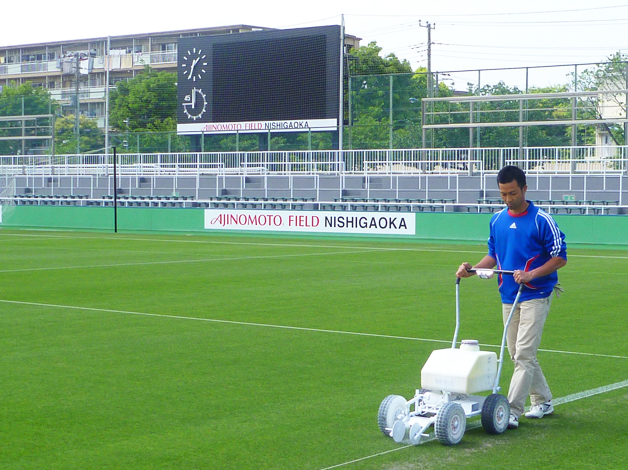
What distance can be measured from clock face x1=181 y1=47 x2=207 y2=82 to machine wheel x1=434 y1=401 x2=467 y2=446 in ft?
141

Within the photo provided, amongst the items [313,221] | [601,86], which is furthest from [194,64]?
[601,86]

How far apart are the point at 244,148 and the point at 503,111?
50.1 ft

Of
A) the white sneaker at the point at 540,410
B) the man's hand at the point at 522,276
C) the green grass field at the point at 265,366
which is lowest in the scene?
the green grass field at the point at 265,366

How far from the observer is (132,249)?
26906 millimetres

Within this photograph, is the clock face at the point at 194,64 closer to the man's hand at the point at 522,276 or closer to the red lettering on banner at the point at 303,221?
the red lettering on banner at the point at 303,221

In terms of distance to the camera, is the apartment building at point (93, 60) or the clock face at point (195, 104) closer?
the clock face at point (195, 104)

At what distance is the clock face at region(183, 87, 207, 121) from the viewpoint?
47.6 meters

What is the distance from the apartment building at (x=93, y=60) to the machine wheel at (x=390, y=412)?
98346mm

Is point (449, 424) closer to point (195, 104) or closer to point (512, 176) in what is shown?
point (512, 176)

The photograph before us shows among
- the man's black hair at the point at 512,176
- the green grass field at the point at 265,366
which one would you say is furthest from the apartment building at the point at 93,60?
the man's black hair at the point at 512,176

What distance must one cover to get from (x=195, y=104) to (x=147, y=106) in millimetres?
24983

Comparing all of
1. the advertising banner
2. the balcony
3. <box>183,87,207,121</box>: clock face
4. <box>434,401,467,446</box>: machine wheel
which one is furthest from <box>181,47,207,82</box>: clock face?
the balcony

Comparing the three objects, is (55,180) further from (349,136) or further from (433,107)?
(433,107)

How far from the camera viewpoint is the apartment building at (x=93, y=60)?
107 meters
